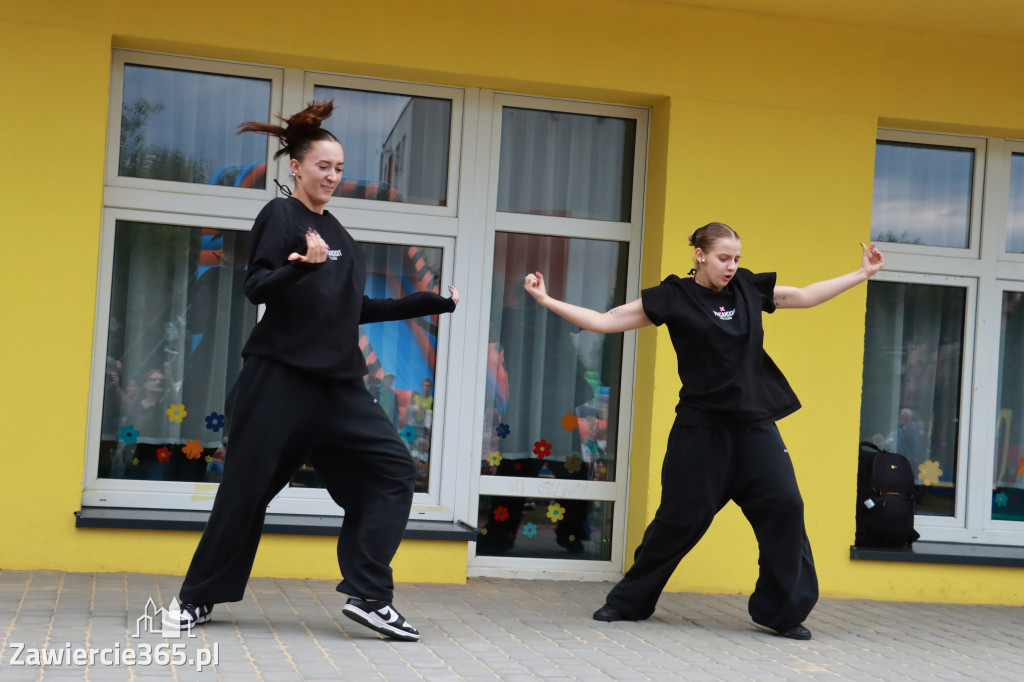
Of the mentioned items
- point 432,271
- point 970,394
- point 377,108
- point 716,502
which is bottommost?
point 716,502

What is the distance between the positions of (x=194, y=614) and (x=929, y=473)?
4.59 meters

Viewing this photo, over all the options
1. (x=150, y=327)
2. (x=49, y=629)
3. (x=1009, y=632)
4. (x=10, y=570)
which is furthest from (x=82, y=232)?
(x=1009, y=632)

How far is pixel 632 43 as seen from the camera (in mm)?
6250

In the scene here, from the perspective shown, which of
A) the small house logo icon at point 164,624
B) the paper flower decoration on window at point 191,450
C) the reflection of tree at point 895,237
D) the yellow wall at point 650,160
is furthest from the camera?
the reflection of tree at point 895,237

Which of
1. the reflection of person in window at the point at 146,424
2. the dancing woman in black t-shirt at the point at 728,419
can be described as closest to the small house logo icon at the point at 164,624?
the reflection of person in window at the point at 146,424

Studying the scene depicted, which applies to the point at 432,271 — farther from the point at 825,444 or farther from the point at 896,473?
the point at 896,473

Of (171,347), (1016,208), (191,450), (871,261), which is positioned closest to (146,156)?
(171,347)

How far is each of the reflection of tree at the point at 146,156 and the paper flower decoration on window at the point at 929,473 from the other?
4.59 meters

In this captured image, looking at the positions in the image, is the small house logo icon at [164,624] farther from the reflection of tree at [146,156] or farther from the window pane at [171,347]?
the reflection of tree at [146,156]

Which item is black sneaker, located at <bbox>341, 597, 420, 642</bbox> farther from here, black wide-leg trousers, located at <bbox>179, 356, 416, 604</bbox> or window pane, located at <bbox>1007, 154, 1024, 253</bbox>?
window pane, located at <bbox>1007, 154, 1024, 253</bbox>

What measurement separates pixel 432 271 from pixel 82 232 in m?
1.87

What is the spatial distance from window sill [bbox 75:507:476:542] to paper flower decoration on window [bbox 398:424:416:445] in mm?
479

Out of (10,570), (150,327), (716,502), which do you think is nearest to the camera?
(716,502)

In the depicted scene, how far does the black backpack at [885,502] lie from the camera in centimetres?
643
